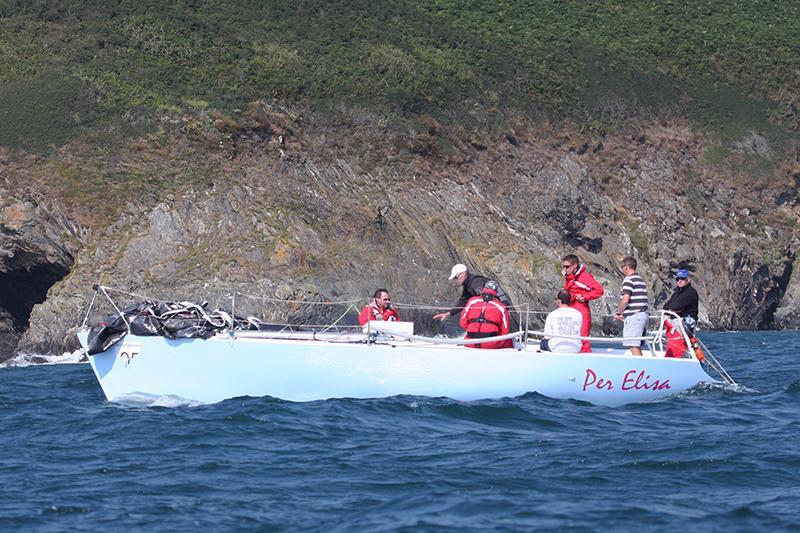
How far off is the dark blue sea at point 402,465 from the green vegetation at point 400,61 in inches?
907

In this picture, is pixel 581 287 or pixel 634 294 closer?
pixel 581 287

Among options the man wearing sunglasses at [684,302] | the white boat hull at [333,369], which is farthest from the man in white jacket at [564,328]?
the man wearing sunglasses at [684,302]

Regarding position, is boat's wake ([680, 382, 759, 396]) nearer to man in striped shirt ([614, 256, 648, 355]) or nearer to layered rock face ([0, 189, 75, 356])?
man in striped shirt ([614, 256, 648, 355])

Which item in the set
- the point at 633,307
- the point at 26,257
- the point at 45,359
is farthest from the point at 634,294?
the point at 26,257

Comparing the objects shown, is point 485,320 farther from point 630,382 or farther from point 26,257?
point 26,257

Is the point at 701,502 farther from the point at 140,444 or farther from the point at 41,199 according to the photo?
the point at 41,199

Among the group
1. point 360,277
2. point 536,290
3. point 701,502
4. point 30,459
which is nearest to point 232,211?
point 360,277

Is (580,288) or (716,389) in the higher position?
(580,288)

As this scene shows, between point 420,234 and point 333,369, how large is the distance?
20.0 m

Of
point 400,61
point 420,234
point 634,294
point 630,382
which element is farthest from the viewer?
point 400,61

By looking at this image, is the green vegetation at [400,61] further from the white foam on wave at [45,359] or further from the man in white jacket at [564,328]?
the man in white jacket at [564,328]

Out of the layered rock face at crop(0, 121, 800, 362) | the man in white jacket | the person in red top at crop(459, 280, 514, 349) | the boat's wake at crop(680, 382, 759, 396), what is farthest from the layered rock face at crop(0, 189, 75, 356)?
the boat's wake at crop(680, 382, 759, 396)

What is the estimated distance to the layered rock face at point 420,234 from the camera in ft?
98.5

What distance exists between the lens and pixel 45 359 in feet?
86.5
